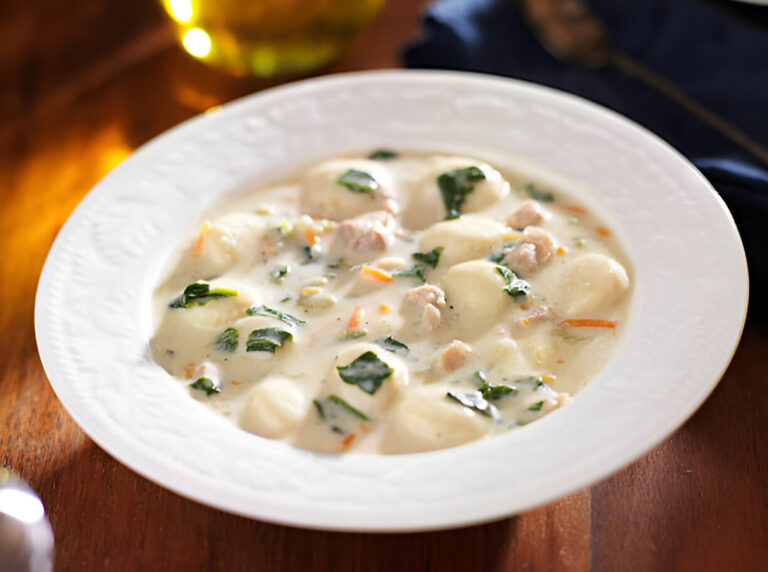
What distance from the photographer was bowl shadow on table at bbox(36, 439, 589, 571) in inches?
65.5

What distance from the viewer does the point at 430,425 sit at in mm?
1659

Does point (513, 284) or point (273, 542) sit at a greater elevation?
point (513, 284)

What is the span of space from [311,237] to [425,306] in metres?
0.40

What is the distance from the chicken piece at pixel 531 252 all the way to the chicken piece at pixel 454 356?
278mm

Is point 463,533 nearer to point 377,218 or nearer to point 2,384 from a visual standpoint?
point 377,218

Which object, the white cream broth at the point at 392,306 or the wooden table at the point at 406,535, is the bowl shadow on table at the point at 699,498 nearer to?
the wooden table at the point at 406,535

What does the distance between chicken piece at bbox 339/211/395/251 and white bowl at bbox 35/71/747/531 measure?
0.32 meters

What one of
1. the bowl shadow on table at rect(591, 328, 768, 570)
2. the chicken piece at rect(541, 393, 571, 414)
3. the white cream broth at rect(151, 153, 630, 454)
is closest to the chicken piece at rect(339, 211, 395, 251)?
the white cream broth at rect(151, 153, 630, 454)

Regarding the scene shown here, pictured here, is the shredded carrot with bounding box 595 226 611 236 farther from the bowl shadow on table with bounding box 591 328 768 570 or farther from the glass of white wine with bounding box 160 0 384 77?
the glass of white wine with bounding box 160 0 384 77

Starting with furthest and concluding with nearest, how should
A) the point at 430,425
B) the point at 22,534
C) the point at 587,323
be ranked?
the point at 587,323, the point at 430,425, the point at 22,534

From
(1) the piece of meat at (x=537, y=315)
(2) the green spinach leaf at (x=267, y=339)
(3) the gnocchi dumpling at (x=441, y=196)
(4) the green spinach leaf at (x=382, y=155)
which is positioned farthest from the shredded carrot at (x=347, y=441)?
(4) the green spinach leaf at (x=382, y=155)

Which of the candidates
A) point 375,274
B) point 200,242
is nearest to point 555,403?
point 375,274

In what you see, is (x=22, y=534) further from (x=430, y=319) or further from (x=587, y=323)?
(x=587, y=323)

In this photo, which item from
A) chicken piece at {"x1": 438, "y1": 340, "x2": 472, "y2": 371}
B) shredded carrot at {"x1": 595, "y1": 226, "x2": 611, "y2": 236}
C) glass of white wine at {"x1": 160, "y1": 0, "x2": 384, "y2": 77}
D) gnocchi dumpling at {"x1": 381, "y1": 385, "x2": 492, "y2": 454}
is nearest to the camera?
gnocchi dumpling at {"x1": 381, "y1": 385, "x2": 492, "y2": 454}
